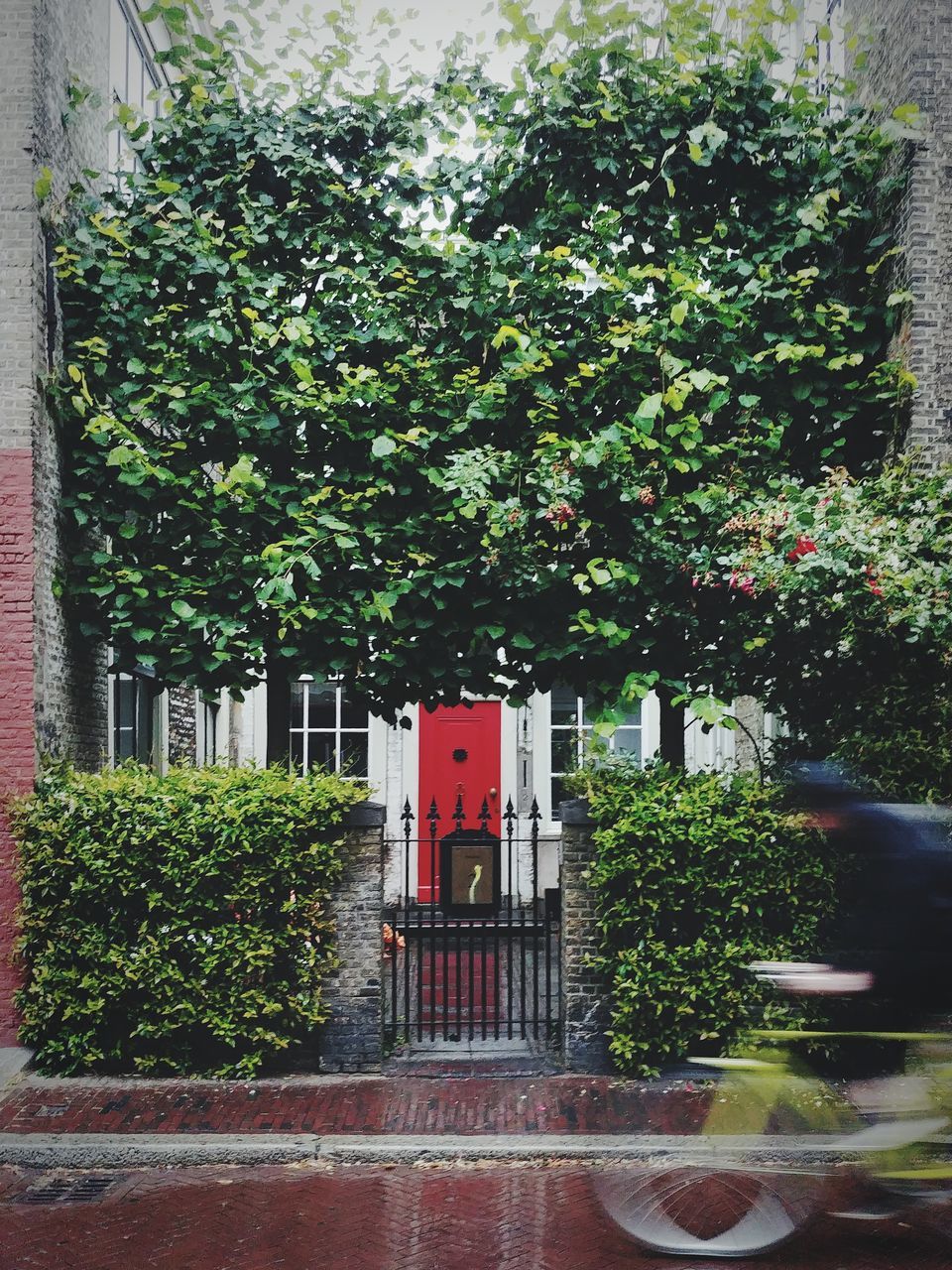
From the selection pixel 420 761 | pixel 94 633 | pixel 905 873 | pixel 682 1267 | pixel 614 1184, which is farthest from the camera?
pixel 420 761

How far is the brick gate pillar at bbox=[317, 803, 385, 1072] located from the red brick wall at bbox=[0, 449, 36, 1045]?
253cm

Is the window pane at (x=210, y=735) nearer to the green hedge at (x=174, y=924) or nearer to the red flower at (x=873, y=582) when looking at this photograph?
the green hedge at (x=174, y=924)

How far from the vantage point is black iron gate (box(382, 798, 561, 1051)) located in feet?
27.0

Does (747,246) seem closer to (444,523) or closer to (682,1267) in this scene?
(444,523)

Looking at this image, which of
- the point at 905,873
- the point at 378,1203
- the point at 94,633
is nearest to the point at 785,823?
the point at 905,873

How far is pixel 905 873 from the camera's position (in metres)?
4.54

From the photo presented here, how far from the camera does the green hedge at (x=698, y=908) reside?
25.2 ft

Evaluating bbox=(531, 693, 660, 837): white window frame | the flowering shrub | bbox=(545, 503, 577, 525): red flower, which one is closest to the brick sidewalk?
the flowering shrub

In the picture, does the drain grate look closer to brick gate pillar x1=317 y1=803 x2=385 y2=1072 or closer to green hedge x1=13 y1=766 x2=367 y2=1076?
green hedge x1=13 y1=766 x2=367 y2=1076

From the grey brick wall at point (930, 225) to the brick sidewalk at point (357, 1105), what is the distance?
601 centimetres

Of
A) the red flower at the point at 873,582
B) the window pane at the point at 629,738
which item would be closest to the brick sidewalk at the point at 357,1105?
the red flower at the point at 873,582

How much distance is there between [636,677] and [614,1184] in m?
3.91

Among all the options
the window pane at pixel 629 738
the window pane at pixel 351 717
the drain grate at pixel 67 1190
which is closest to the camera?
the drain grate at pixel 67 1190

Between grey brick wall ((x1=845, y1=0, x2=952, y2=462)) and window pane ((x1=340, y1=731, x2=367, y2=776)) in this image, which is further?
window pane ((x1=340, y1=731, x2=367, y2=776))
